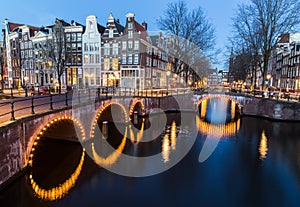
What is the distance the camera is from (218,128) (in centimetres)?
2256

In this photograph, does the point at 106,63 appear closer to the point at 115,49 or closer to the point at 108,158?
the point at 115,49

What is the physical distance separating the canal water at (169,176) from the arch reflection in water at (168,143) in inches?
2.5

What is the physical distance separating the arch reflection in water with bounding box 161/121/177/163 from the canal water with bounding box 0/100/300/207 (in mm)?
65

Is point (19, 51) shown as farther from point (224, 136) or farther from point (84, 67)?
point (224, 136)

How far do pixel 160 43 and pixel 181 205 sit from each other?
42.9 meters

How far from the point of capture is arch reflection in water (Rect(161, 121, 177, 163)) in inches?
563

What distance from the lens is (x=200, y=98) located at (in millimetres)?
31078

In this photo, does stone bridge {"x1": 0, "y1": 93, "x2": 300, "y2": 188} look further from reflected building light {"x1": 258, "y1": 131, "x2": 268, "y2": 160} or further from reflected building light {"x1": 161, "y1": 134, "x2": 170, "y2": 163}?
reflected building light {"x1": 258, "y1": 131, "x2": 268, "y2": 160}

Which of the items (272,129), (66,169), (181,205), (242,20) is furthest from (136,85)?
(181,205)

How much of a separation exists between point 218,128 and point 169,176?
1294cm

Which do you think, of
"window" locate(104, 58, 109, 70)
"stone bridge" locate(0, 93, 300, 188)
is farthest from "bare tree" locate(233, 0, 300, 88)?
"window" locate(104, 58, 109, 70)

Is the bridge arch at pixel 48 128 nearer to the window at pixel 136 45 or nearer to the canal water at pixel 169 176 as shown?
the canal water at pixel 169 176

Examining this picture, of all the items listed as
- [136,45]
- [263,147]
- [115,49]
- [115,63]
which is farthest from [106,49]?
[263,147]

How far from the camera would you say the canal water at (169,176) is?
915 cm
